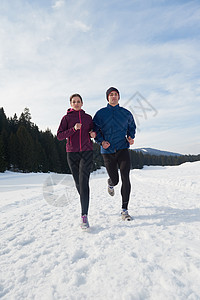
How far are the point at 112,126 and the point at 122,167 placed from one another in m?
0.90

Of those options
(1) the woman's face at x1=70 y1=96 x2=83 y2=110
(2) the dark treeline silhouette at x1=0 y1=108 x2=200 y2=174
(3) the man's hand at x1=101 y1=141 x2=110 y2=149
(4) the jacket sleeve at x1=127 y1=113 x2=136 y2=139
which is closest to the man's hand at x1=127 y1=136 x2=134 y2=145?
(4) the jacket sleeve at x1=127 y1=113 x2=136 y2=139

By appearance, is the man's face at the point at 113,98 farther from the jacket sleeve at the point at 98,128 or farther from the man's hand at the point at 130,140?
the man's hand at the point at 130,140

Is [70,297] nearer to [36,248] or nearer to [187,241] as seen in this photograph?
[36,248]

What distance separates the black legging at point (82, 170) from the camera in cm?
315

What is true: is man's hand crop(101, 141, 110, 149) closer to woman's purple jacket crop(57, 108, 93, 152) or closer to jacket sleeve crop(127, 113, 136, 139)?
woman's purple jacket crop(57, 108, 93, 152)

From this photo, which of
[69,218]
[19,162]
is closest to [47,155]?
[19,162]

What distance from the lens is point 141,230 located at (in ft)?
8.72

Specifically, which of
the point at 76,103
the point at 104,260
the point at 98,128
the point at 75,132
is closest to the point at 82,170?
the point at 75,132

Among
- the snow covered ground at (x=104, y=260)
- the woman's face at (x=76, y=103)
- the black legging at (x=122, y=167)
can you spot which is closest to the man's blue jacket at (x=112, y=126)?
the black legging at (x=122, y=167)

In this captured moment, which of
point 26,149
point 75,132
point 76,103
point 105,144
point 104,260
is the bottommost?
point 104,260

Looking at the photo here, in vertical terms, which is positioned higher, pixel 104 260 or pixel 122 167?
pixel 122 167

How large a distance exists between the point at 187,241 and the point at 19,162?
40071 mm

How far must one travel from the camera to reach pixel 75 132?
3369 millimetres

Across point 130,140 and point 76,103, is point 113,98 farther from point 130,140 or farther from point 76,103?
point 130,140
